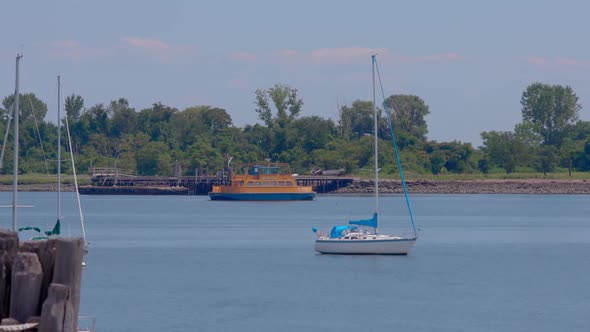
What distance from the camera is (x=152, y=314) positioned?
113ft

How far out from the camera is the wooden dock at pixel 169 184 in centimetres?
17675

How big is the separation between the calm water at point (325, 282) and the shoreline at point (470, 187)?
3684 inches

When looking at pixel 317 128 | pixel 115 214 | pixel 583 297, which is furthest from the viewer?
pixel 317 128

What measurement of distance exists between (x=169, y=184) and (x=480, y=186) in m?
48.4

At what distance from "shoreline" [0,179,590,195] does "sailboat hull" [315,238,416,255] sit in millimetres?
123877

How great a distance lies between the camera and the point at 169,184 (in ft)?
591

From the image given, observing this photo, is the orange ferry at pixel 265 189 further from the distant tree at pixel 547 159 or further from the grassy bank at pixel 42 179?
the distant tree at pixel 547 159

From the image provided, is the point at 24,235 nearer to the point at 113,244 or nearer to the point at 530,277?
the point at 113,244

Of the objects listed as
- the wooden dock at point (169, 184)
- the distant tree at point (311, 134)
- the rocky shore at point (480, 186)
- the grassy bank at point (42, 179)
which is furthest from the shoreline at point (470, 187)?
the distant tree at point (311, 134)

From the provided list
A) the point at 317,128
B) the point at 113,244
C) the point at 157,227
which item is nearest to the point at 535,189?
the point at 317,128

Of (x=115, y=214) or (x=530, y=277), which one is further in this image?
(x=115, y=214)

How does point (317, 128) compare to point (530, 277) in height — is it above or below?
above

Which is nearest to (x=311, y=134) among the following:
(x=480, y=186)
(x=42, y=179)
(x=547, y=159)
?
(x=480, y=186)

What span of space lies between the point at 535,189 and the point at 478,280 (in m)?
133
